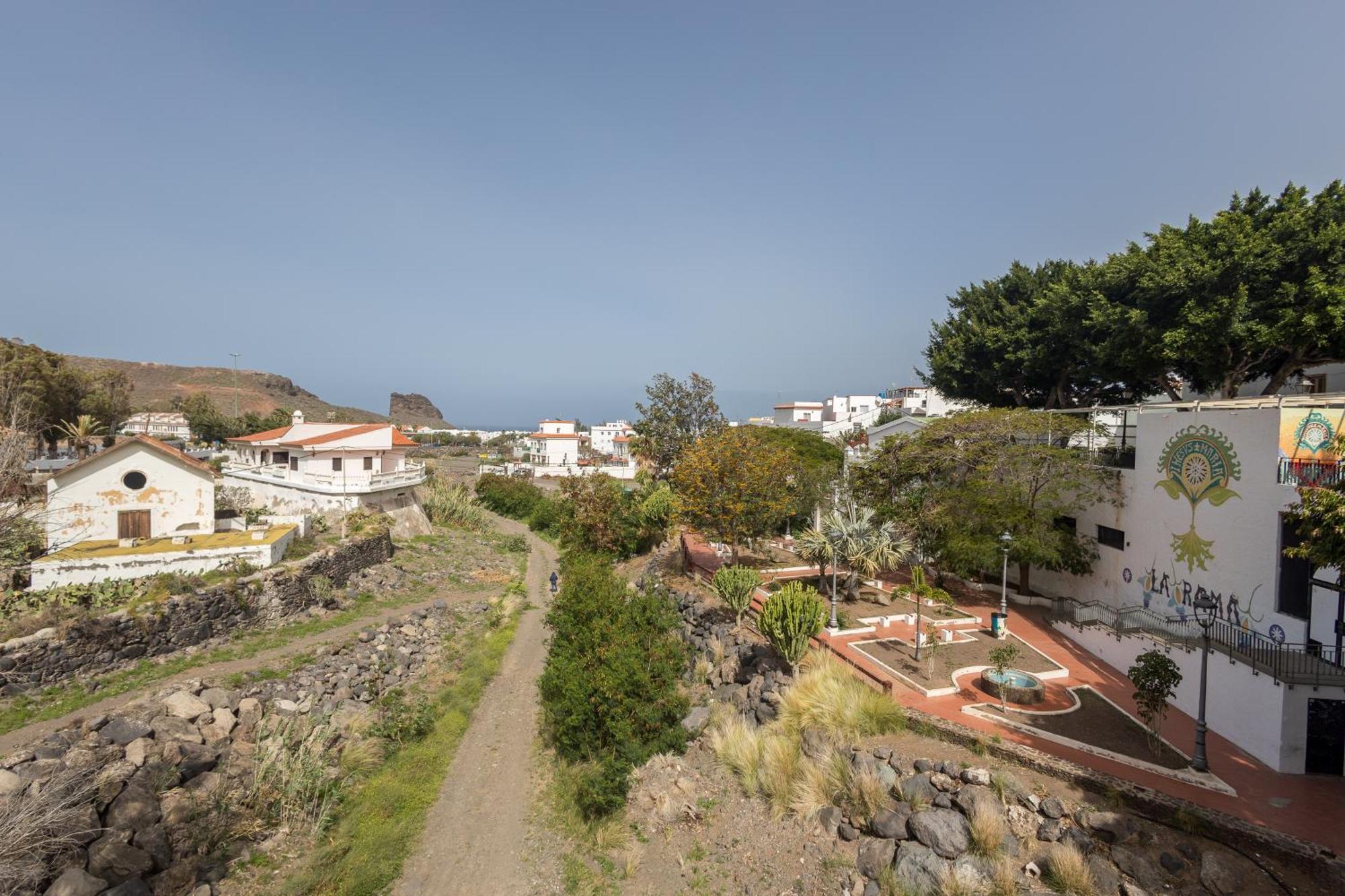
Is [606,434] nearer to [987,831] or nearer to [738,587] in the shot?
[738,587]

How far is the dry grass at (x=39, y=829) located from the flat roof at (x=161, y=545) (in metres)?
10.9

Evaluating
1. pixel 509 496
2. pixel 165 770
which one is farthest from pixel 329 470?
pixel 165 770

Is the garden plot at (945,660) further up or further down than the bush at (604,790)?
further up

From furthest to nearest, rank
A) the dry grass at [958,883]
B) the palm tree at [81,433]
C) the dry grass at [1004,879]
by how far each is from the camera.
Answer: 1. the palm tree at [81,433]
2. the dry grass at [958,883]
3. the dry grass at [1004,879]

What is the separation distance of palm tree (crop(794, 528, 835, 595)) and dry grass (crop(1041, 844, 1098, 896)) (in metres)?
8.49

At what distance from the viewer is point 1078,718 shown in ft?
34.9

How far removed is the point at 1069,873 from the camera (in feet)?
24.7

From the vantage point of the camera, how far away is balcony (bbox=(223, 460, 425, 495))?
28.5 metres

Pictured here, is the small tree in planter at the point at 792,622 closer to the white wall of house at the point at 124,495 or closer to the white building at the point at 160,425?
the white wall of house at the point at 124,495

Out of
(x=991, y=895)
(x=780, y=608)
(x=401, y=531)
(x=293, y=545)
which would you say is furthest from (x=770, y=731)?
(x=401, y=531)

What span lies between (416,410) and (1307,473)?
18691 centimetres

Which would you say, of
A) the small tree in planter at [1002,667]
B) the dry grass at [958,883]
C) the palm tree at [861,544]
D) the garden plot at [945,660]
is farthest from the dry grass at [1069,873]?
the palm tree at [861,544]

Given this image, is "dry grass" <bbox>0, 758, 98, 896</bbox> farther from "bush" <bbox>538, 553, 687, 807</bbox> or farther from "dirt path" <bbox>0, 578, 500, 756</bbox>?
"bush" <bbox>538, 553, 687, 807</bbox>

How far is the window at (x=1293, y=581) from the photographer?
1110 cm
